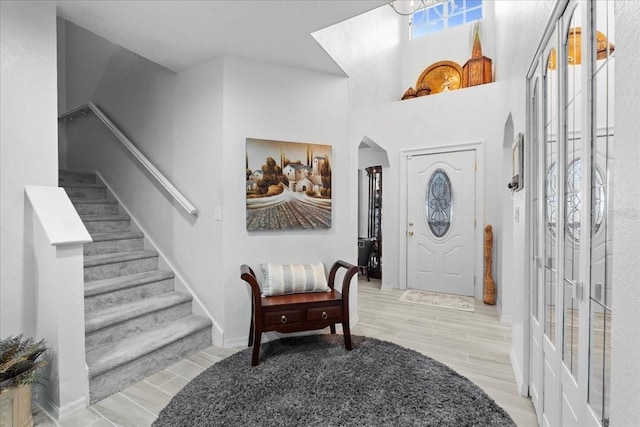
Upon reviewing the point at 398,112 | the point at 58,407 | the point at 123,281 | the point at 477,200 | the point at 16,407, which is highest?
the point at 398,112

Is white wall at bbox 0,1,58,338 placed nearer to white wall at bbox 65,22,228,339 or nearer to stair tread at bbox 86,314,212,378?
stair tread at bbox 86,314,212,378

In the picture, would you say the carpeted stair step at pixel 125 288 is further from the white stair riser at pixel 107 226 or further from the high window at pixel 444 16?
the high window at pixel 444 16

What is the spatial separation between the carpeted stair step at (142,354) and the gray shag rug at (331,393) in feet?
1.23

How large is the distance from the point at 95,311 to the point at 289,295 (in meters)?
1.49

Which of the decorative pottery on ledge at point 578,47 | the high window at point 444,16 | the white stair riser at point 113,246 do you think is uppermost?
the high window at point 444,16

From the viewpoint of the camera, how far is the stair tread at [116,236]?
9.66 ft

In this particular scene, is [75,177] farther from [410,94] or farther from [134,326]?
[410,94]

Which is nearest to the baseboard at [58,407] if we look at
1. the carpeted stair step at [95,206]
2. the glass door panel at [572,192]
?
the carpeted stair step at [95,206]

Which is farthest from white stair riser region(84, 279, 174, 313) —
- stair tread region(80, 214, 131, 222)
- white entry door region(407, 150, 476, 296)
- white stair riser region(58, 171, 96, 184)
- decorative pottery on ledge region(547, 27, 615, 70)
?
white entry door region(407, 150, 476, 296)

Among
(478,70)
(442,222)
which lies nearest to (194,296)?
(442,222)

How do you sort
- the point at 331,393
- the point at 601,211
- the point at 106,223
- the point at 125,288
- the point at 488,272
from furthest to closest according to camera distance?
the point at 488,272
the point at 106,223
the point at 125,288
the point at 331,393
the point at 601,211

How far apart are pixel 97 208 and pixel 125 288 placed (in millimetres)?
1308

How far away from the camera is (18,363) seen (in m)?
1.52

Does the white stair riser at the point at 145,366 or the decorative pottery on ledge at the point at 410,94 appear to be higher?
the decorative pottery on ledge at the point at 410,94
